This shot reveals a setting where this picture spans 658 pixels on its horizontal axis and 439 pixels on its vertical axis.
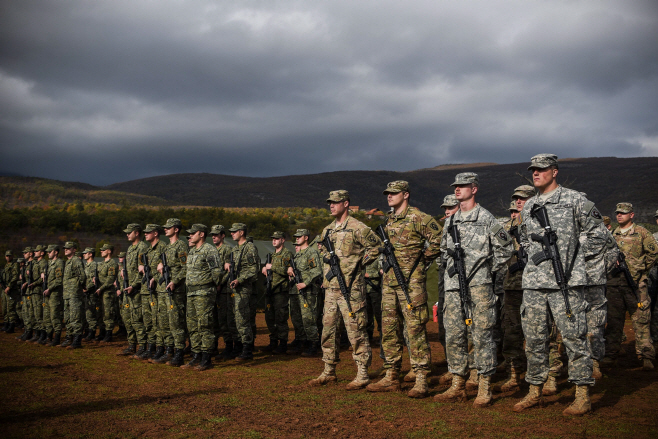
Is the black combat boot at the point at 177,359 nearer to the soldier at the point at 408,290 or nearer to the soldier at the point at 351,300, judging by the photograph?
the soldier at the point at 351,300

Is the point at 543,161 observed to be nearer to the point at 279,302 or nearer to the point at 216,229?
the point at 279,302

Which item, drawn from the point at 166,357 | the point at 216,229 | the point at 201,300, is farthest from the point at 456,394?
the point at 216,229

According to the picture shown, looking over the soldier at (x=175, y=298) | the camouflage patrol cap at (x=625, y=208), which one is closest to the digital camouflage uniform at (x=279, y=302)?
the soldier at (x=175, y=298)

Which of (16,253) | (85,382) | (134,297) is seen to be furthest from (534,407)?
(16,253)

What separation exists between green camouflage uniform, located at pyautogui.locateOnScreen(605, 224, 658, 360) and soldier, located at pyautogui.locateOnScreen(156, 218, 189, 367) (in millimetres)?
7384

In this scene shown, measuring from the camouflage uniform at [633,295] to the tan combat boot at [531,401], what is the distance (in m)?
3.32

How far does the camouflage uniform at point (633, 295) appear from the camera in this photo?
7.54 meters

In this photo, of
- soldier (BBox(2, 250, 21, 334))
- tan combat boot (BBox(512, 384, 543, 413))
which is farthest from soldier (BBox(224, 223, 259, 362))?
soldier (BBox(2, 250, 21, 334))

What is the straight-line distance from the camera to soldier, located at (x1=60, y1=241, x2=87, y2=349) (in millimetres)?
10711

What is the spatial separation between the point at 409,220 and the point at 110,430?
14.0 ft

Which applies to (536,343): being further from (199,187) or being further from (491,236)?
(199,187)

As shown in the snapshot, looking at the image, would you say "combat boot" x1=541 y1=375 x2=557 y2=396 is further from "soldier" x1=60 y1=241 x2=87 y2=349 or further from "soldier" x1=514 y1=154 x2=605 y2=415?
"soldier" x1=60 y1=241 x2=87 y2=349

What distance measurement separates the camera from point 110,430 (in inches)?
191

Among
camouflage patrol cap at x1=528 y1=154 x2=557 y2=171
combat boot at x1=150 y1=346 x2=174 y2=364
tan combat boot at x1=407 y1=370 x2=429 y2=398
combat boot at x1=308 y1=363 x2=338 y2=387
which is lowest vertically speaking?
combat boot at x1=150 y1=346 x2=174 y2=364
